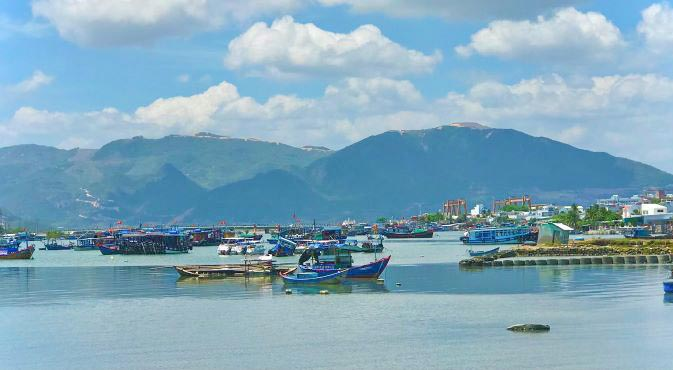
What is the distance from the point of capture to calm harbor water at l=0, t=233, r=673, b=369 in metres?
A: 51.9

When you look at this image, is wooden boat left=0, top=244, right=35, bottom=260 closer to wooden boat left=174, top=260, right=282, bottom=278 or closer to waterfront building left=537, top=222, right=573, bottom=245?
wooden boat left=174, top=260, right=282, bottom=278

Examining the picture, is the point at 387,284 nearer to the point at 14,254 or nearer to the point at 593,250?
the point at 593,250

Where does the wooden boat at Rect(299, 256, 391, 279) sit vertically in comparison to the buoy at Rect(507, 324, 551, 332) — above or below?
above

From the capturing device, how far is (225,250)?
173375mm

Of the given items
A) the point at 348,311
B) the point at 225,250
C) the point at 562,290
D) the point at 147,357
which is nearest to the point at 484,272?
the point at 562,290

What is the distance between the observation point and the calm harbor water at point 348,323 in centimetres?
5191

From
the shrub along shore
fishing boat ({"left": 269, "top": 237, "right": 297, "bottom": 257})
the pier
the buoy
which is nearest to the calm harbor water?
the buoy

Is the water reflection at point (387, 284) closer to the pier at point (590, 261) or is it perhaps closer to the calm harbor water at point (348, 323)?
the calm harbor water at point (348, 323)

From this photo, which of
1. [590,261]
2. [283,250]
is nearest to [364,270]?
[590,261]

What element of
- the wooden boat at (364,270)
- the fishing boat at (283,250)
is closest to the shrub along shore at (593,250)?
the wooden boat at (364,270)

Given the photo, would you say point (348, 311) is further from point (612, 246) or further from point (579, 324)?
point (612, 246)

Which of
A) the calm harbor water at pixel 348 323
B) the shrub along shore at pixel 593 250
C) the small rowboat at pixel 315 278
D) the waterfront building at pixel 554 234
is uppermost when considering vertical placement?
the waterfront building at pixel 554 234

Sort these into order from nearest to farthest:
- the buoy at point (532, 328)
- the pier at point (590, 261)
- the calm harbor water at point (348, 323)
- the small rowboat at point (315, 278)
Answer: the calm harbor water at point (348, 323) < the buoy at point (532, 328) < the small rowboat at point (315, 278) < the pier at point (590, 261)

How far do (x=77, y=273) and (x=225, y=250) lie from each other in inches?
1990
